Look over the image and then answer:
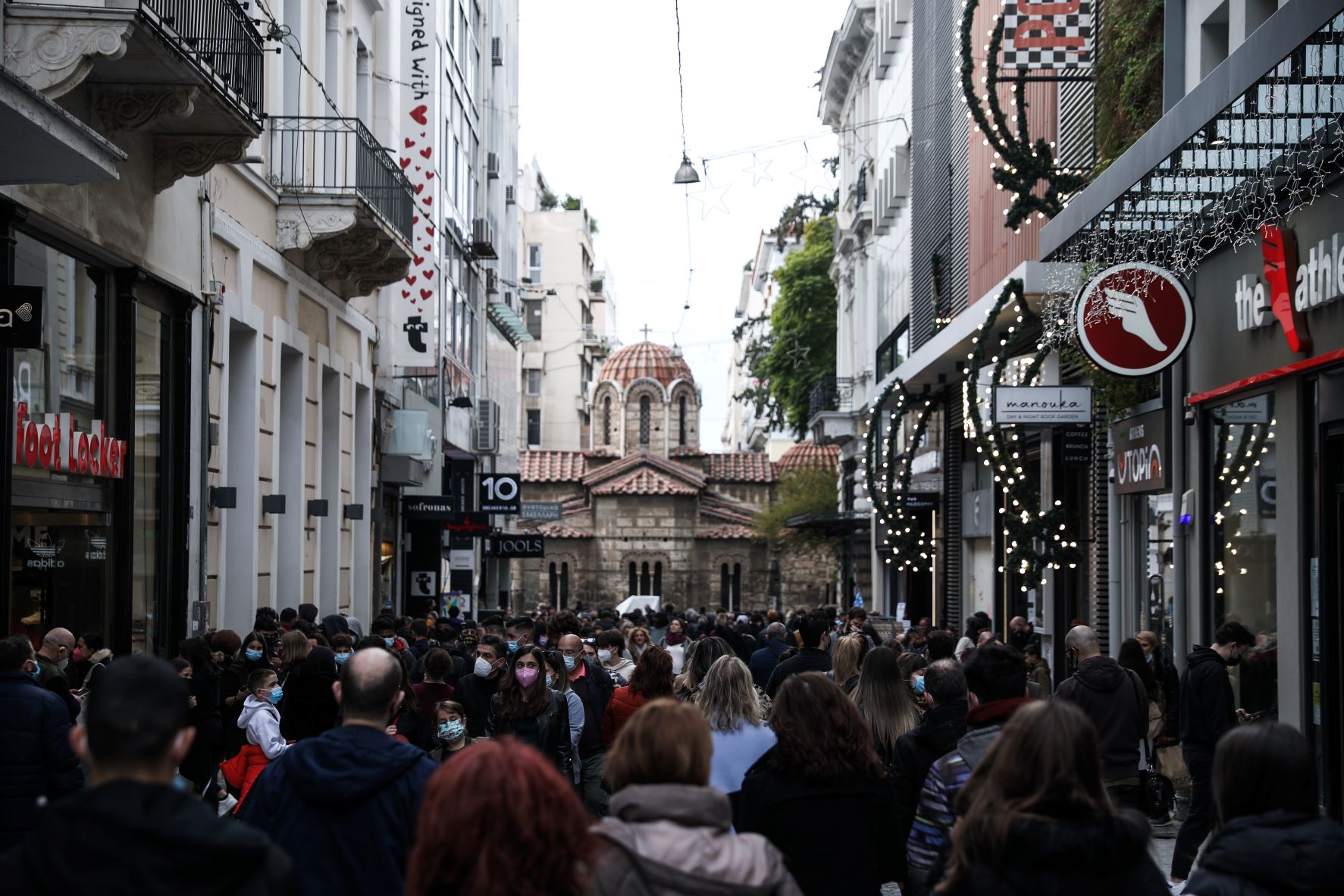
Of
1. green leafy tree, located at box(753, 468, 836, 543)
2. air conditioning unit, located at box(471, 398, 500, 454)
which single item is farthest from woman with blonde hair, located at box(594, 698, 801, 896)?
green leafy tree, located at box(753, 468, 836, 543)

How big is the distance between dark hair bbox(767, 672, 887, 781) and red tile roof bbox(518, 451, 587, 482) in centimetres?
7929

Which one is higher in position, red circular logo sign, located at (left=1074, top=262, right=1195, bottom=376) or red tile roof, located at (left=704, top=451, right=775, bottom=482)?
red tile roof, located at (left=704, top=451, right=775, bottom=482)

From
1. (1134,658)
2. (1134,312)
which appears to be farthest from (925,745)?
(1134,312)

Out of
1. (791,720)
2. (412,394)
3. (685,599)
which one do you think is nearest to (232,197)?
(412,394)

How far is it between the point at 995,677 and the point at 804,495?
55.2 metres

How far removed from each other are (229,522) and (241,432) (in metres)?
1.00

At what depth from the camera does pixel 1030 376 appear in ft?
62.6

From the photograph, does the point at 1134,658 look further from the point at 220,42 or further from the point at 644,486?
the point at 644,486

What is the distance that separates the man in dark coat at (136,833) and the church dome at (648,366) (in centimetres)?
8753

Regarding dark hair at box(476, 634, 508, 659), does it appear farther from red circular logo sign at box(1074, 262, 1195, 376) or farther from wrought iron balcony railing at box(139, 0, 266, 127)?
red circular logo sign at box(1074, 262, 1195, 376)

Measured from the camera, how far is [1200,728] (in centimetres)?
1027

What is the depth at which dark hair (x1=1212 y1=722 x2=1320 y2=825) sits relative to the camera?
4621 millimetres

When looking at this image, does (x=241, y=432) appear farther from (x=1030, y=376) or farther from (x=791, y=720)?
(x=791, y=720)

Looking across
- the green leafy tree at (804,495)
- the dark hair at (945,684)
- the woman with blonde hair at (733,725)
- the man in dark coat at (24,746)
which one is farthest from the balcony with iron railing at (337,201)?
the green leafy tree at (804,495)
